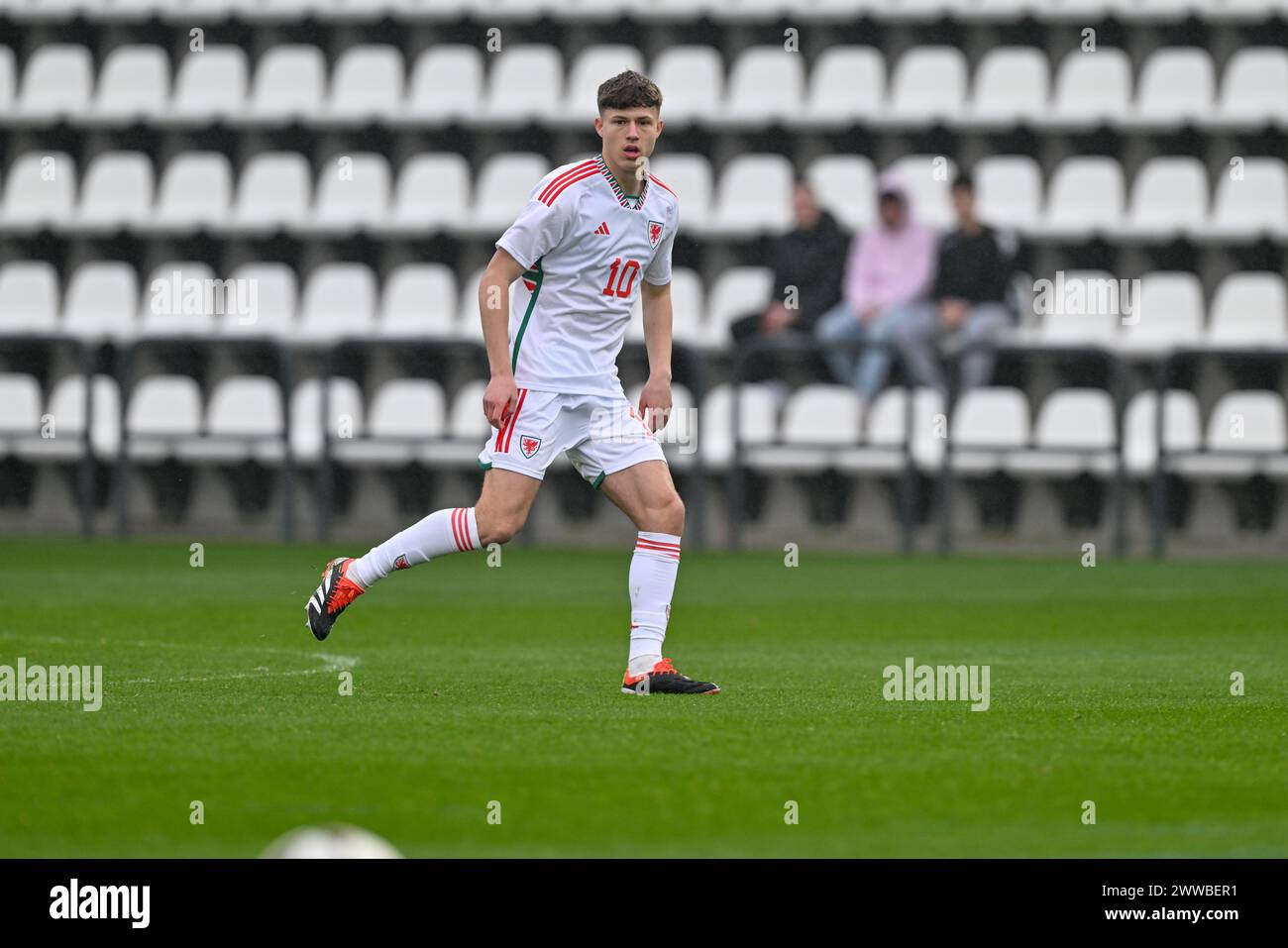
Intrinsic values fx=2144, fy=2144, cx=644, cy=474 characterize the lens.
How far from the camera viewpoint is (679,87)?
64.7 feet

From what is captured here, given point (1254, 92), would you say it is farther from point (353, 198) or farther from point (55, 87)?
point (55, 87)

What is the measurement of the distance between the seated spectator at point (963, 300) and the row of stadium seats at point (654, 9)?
3477mm

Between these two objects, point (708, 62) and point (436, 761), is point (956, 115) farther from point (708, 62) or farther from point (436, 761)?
point (436, 761)

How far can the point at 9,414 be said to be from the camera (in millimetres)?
18047

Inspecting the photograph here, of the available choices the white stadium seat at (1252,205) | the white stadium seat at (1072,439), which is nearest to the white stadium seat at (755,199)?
the white stadium seat at (1072,439)

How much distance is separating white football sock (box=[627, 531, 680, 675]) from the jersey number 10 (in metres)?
0.92

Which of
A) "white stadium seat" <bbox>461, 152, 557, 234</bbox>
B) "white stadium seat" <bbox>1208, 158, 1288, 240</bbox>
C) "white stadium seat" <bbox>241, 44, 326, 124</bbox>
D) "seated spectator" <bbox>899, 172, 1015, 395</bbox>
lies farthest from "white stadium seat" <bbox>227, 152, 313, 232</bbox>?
"white stadium seat" <bbox>1208, 158, 1288, 240</bbox>

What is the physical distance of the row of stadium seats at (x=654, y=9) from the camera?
19.6m

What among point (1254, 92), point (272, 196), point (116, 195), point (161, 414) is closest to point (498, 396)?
point (161, 414)

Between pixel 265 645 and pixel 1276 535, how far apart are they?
10.7 metres

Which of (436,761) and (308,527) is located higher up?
(308,527)

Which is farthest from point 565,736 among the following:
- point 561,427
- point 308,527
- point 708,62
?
point 708,62

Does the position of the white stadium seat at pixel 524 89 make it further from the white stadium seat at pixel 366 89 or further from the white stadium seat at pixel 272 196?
the white stadium seat at pixel 272 196

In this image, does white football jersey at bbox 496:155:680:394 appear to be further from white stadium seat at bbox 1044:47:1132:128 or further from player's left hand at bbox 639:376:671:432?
white stadium seat at bbox 1044:47:1132:128
